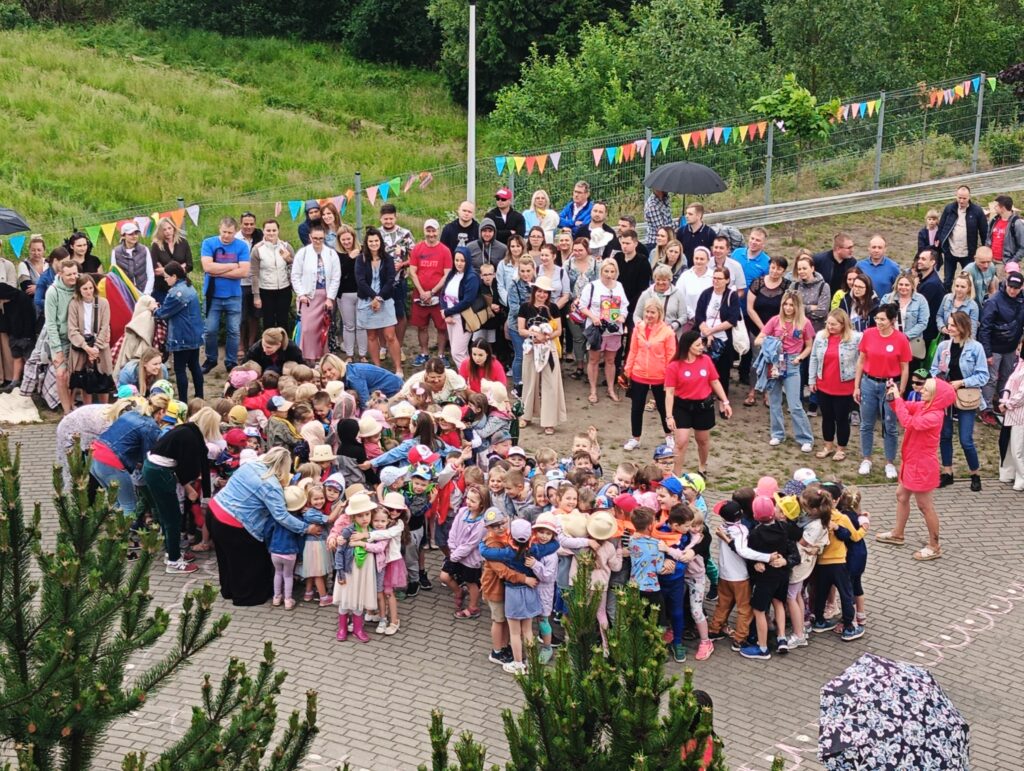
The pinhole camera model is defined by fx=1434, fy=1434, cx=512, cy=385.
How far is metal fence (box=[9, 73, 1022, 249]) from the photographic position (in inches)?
846

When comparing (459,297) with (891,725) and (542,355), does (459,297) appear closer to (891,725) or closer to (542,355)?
(542,355)

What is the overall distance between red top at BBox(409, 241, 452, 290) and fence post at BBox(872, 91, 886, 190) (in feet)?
34.5

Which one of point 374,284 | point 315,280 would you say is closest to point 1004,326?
point 374,284

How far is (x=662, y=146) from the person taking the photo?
22.1m

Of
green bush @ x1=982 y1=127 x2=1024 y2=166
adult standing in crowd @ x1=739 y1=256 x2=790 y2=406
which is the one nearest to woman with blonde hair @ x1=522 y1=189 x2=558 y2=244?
adult standing in crowd @ x1=739 y1=256 x2=790 y2=406

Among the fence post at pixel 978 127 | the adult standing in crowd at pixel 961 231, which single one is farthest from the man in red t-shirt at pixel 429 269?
the fence post at pixel 978 127

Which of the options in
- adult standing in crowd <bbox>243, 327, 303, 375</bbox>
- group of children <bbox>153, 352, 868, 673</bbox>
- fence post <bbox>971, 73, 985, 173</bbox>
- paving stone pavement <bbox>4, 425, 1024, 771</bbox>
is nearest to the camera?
paving stone pavement <bbox>4, 425, 1024, 771</bbox>

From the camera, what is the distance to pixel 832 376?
15430 millimetres

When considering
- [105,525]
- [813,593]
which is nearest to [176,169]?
[813,593]

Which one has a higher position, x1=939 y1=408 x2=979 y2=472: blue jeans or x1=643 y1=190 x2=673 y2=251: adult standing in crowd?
x1=643 y1=190 x2=673 y2=251: adult standing in crowd

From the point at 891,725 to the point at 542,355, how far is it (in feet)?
29.4

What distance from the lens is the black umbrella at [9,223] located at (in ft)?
56.4

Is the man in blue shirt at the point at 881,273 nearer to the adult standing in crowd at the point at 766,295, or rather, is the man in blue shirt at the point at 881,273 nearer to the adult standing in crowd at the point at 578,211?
the adult standing in crowd at the point at 766,295

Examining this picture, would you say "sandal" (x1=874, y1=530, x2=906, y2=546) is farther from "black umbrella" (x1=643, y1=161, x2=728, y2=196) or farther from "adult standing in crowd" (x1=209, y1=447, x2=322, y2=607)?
Result: "black umbrella" (x1=643, y1=161, x2=728, y2=196)
